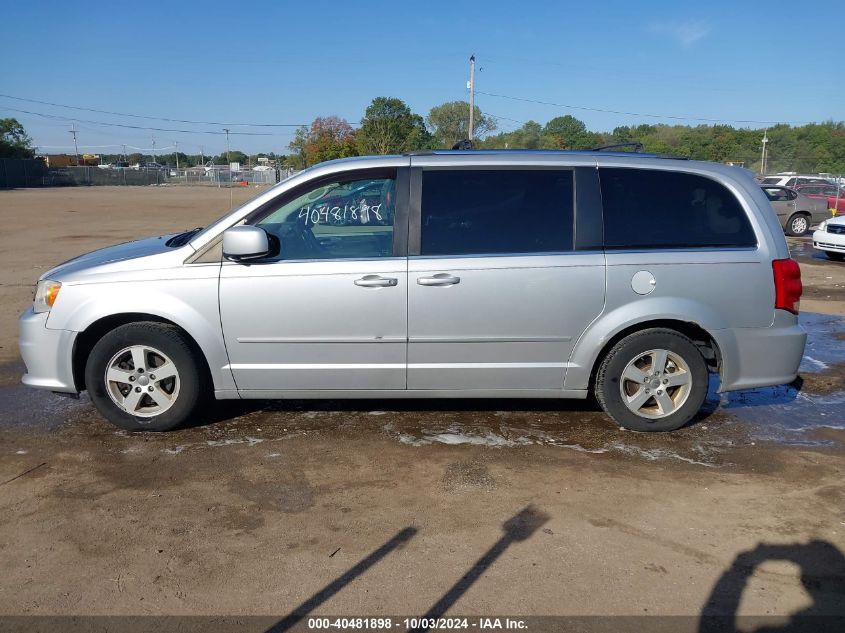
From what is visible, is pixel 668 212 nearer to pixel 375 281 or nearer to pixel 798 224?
pixel 375 281

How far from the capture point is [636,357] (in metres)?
4.86

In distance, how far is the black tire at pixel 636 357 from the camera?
4.84 meters

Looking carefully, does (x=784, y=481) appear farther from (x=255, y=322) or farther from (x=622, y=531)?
(x=255, y=322)

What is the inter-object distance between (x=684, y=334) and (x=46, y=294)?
4.39 meters

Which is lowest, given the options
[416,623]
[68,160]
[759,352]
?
[416,623]

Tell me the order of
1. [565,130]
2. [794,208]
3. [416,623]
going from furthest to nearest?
1. [565,130]
2. [794,208]
3. [416,623]

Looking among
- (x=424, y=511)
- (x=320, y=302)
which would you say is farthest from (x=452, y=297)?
(x=424, y=511)

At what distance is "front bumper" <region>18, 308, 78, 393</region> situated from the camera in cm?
478

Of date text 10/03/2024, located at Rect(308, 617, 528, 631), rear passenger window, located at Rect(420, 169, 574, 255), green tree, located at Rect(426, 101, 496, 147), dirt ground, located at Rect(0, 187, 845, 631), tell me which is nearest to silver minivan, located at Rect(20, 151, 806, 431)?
rear passenger window, located at Rect(420, 169, 574, 255)

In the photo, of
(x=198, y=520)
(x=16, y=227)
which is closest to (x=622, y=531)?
(x=198, y=520)

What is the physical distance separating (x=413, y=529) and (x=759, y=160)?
186 feet

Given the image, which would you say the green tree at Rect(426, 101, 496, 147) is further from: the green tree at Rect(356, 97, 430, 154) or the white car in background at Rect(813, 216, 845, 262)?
the white car in background at Rect(813, 216, 845, 262)

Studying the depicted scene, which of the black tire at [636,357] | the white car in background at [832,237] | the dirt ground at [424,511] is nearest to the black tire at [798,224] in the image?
the white car in background at [832,237]

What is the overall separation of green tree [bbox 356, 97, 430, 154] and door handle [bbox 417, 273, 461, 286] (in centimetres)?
2567
